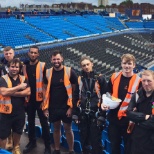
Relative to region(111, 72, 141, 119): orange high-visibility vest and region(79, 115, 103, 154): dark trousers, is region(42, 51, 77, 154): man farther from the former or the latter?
region(111, 72, 141, 119): orange high-visibility vest

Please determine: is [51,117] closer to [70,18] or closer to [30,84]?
[30,84]

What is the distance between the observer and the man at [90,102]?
10.7 feet

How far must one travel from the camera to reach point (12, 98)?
3.26 metres

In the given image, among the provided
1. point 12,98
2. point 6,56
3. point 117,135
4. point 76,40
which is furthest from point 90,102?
point 76,40

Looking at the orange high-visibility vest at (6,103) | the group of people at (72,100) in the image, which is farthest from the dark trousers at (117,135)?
the orange high-visibility vest at (6,103)

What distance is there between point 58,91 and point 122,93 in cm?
87

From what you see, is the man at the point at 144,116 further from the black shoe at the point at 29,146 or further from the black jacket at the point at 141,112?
the black shoe at the point at 29,146

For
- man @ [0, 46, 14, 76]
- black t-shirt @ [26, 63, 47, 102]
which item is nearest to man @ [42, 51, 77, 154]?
black t-shirt @ [26, 63, 47, 102]

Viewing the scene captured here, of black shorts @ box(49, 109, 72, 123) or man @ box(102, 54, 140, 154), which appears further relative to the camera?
black shorts @ box(49, 109, 72, 123)

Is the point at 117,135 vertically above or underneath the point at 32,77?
underneath

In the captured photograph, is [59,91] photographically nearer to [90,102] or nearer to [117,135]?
[90,102]

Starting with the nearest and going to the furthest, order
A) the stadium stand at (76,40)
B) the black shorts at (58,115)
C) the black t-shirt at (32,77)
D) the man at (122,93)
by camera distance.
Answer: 1. the man at (122,93)
2. the black shorts at (58,115)
3. the black t-shirt at (32,77)
4. the stadium stand at (76,40)

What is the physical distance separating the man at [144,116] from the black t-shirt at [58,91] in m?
1.01

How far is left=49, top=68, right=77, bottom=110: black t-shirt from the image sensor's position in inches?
134
